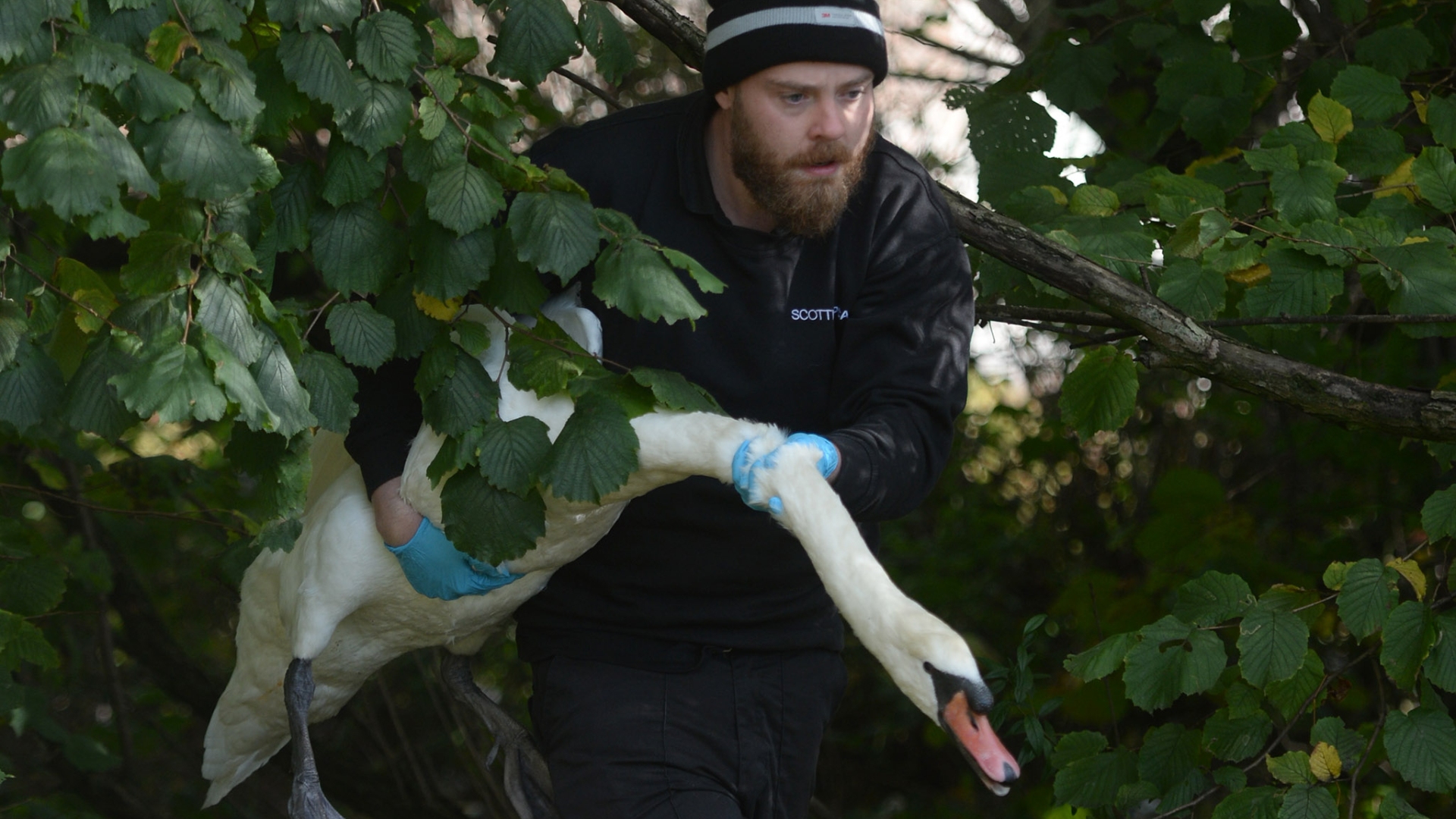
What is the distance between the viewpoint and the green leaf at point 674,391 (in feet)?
7.34

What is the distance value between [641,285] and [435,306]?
43 cm

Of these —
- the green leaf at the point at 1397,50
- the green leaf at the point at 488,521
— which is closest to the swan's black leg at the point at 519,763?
the green leaf at the point at 488,521

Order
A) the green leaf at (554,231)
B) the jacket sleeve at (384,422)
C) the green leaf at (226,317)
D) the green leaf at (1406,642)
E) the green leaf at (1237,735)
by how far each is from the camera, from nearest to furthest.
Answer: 1. the green leaf at (226,317)
2. the green leaf at (554,231)
3. the jacket sleeve at (384,422)
4. the green leaf at (1406,642)
5. the green leaf at (1237,735)

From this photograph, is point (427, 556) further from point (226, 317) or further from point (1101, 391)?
point (1101, 391)

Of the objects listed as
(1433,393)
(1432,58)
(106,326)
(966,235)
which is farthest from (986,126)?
(106,326)

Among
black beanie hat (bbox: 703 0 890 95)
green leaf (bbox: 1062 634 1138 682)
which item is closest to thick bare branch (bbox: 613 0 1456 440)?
black beanie hat (bbox: 703 0 890 95)

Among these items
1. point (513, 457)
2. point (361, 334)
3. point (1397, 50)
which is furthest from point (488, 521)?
point (1397, 50)

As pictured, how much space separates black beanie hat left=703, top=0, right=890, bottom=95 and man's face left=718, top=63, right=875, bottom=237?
3 centimetres

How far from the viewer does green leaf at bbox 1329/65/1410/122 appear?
11.1 ft

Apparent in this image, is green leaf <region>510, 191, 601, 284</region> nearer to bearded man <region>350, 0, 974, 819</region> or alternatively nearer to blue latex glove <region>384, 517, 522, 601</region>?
bearded man <region>350, 0, 974, 819</region>

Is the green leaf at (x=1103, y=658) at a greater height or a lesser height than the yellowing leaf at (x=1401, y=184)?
lesser

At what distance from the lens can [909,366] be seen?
265cm

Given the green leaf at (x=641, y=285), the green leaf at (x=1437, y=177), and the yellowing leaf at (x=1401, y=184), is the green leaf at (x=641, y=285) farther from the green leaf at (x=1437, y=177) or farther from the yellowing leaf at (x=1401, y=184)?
the yellowing leaf at (x=1401, y=184)

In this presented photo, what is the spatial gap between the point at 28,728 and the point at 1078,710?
3.50 meters
